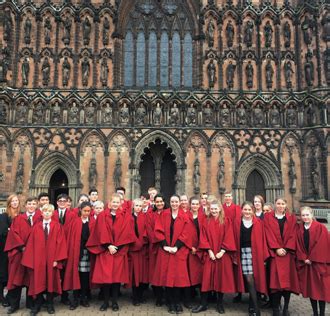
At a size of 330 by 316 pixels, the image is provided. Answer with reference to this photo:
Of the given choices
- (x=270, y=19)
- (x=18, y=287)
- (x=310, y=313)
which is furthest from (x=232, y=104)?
(x=18, y=287)

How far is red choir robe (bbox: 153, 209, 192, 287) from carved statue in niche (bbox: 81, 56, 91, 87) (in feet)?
45.9

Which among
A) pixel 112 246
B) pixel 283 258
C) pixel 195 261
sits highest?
pixel 112 246

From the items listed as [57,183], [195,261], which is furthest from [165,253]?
[57,183]

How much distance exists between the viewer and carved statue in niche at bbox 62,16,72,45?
19.3 meters

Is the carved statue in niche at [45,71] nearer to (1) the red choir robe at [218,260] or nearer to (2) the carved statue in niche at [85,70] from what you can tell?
(2) the carved statue in niche at [85,70]

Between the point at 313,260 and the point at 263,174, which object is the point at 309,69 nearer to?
the point at 263,174

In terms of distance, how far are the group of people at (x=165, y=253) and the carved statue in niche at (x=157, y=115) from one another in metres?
12.0

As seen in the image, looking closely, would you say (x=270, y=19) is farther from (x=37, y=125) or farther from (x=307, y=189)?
(x=37, y=125)

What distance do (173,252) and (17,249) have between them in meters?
3.14

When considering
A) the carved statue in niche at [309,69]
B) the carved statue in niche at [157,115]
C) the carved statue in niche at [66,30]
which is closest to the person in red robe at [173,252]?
the carved statue in niche at [157,115]

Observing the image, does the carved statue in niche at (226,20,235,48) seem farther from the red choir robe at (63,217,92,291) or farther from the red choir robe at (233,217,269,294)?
the red choir robe at (63,217,92,291)

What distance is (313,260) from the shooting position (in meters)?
6.14

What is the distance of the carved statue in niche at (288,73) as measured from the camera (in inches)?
762

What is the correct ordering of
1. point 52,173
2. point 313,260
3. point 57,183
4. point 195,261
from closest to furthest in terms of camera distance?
point 313,260 < point 195,261 < point 52,173 < point 57,183
